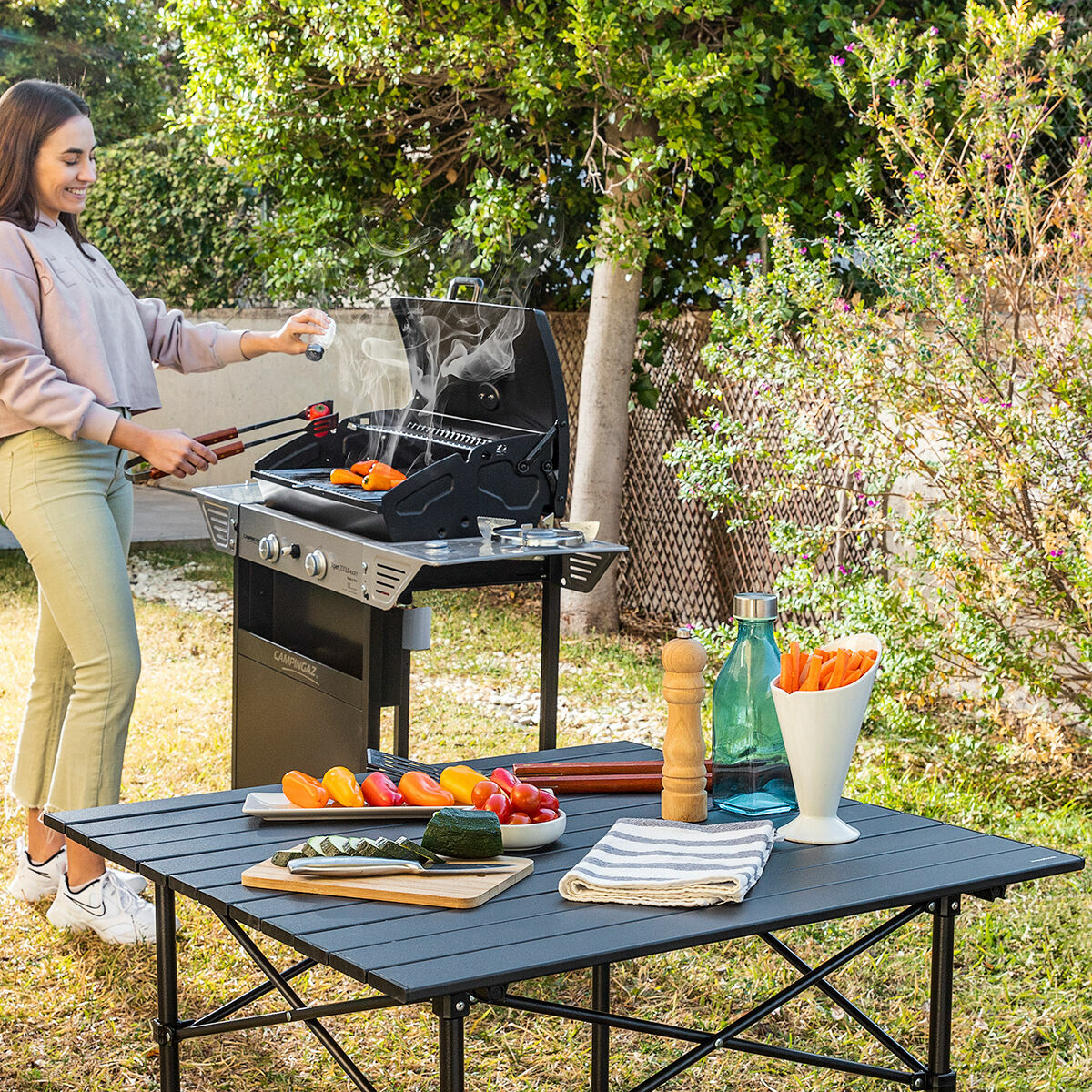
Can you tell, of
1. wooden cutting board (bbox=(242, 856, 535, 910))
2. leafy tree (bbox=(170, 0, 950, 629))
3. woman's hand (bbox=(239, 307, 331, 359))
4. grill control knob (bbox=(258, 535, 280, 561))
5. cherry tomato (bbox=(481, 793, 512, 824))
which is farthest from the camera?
leafy tree (bbox=(170, 0, 950, 629))

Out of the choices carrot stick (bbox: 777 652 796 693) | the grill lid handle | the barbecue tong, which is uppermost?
the grill lid handle

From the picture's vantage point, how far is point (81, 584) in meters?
3.08

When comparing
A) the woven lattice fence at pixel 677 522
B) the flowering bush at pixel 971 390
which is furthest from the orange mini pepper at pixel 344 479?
the woven lattice fence at pixel 677 522

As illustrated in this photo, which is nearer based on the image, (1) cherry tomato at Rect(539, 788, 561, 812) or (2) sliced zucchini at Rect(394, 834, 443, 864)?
(2) sliced zucchini at Rect(394, 834, 443, 864)

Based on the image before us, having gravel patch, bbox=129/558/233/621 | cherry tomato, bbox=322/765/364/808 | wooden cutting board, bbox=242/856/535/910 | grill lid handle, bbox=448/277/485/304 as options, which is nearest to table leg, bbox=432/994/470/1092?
wooden cutting board, bbox=242/856/535/910

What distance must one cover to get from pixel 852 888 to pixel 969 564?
2759 millimetres

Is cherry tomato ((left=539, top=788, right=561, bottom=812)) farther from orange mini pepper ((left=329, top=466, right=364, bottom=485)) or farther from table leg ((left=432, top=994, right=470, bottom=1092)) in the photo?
orange mini pepper ((left=329, top=466, right=364, bottom=485))

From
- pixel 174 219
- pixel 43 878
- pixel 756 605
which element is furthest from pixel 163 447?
pixel 174 219

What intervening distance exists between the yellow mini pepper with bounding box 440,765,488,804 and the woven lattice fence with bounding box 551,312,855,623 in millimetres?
4203

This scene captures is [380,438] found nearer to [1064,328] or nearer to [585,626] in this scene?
[1064,328]

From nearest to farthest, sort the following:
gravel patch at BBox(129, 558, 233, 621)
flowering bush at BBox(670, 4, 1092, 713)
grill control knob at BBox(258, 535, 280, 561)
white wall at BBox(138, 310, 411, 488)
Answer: grill control knob at BBox(258, 535, 280, 561) < flowering bush at BBox(670, 4, 1092, 713) < gravel patch at BBox(129, 558, 233, 621) < white wall at BBox(138, 310, 411, 488)

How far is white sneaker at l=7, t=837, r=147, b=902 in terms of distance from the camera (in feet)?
11.3

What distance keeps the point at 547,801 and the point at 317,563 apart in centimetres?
160

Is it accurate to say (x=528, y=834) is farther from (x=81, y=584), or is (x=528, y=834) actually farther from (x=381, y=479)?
(x=381, y=479)
